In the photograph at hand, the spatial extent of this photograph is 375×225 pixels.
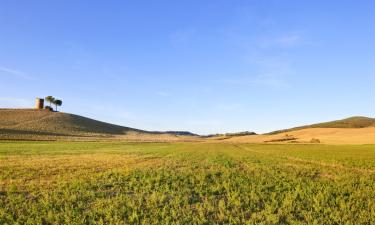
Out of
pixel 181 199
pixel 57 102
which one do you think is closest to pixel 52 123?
pixel 57 102

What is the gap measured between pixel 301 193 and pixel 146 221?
7110 millimetres

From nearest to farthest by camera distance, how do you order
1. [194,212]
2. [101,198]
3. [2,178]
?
1. [194,212]
2. [101,198]
3. [2,178]

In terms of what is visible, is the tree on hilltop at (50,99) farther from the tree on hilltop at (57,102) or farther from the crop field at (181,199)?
the crop field at (181,199)

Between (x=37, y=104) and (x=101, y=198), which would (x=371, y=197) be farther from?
(x=37, y=104)

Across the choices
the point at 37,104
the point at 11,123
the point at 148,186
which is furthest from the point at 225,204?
the point at 37,104

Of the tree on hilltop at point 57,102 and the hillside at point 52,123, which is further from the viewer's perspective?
the tree on hilltop at point 57,102

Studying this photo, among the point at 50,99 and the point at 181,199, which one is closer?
the point at 181,199

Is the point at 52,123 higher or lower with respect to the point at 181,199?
higher

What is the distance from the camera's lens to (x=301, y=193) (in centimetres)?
1326

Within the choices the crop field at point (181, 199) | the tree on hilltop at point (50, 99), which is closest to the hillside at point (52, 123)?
the tree on hilltop at point (50, 99)

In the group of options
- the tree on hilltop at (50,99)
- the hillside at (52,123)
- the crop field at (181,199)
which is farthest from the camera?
the tree on hilltop at (50,99)

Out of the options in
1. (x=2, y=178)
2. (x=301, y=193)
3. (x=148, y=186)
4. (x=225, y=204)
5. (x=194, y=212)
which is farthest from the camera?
(x=2, y=178)

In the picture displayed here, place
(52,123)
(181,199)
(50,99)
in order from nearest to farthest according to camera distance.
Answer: (181,199) < (52,123) < (50,99)

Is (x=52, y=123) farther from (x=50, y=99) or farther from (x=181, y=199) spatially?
(x=181, y=199)
